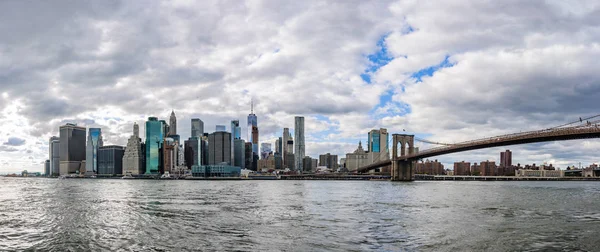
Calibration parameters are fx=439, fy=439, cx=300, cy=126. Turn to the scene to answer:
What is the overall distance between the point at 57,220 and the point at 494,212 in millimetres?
28799

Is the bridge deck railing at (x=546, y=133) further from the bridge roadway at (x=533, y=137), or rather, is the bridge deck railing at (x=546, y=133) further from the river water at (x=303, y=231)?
the river water at (x=303, y=231)

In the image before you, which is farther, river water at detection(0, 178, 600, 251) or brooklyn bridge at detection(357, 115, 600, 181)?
brooklyn bridge at detection(357, 115, 600, 181)

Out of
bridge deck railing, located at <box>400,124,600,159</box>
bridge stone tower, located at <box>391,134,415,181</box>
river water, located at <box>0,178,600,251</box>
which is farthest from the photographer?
bridge stone tower, located at <box>391,134,415,181</box>

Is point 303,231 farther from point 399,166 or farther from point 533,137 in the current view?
point 399,166

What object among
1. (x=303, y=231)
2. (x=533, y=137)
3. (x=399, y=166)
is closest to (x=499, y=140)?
(x=533, y=137)

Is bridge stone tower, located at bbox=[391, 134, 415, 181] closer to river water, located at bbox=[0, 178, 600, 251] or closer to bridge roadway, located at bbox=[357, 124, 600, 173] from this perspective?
bridge roadway, located at bbox=[357, 124, 600, 173]

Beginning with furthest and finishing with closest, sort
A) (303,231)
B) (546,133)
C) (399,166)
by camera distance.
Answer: (399,166), (546,133), (303,231)

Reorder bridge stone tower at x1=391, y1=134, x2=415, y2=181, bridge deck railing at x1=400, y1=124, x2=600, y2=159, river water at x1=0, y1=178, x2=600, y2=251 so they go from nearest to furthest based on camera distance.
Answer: river water at x1=0, y1=178, x2=600, y2=251 < bridge deck railing at x1=400, y1=124, x2=600, y2=159 < bridge stone tower at x1=391, y1=134, x2=415, y2=181

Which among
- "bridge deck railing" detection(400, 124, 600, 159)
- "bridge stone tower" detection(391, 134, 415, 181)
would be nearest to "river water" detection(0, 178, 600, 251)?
"bridge deck railing" detection(400, 124, 600, 159)

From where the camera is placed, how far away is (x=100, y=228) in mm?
23562

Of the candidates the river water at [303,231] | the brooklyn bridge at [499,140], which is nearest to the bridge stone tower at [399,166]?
the brooklyn bridge at [499,140]

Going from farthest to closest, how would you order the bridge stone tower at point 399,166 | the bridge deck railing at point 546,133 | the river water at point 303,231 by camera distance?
the bridge stone tower at point 399,166 → the bridge deck railing at point 546,133 → the river water at point 303,231

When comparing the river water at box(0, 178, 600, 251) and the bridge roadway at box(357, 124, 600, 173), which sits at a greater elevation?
the bridge roadway at box(357, 124, 600, 173)

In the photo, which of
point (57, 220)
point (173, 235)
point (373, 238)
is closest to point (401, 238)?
point (373, 238)
